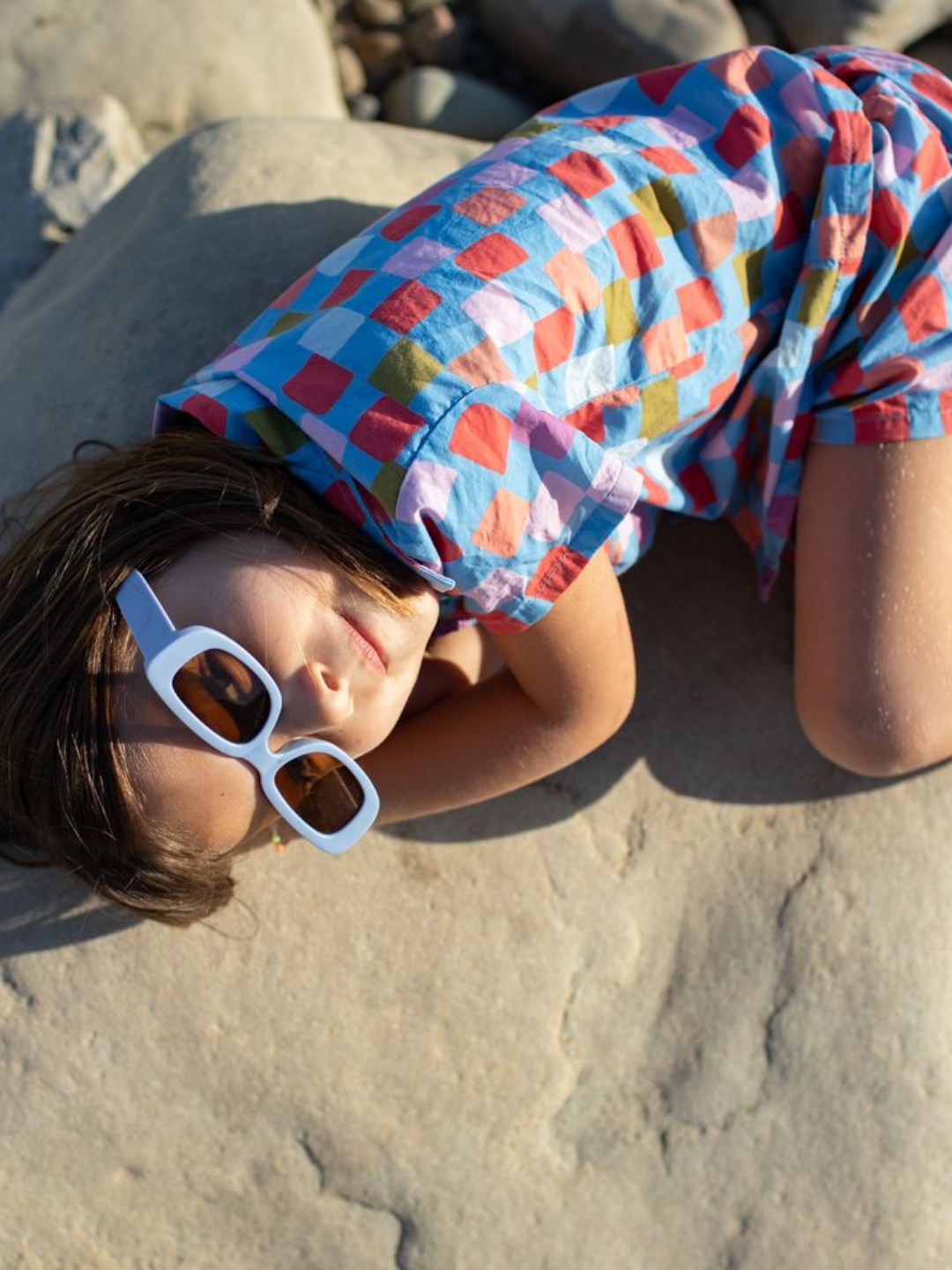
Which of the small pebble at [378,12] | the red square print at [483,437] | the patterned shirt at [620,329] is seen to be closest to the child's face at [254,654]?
the patterned shirt at [620,329]

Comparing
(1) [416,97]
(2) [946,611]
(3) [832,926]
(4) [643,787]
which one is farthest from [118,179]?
(3) [832,926]

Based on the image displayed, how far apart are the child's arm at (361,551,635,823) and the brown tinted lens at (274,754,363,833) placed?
0.61 feet

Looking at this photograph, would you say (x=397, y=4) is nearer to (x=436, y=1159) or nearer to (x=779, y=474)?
(x=779, y=474)

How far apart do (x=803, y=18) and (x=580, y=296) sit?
74.2 inches

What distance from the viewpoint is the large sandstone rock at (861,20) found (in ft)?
9.35

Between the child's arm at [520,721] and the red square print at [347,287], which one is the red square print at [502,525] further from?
the red square print at [347,287]

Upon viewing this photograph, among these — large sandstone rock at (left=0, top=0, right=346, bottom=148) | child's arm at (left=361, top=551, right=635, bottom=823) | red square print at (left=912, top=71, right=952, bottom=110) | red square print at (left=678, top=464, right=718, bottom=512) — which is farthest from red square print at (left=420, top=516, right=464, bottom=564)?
large sandstone rock at (left=0, top=0, right=346, bottom=148)

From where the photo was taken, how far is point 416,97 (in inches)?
118

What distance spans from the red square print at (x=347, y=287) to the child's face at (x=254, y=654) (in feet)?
1.05

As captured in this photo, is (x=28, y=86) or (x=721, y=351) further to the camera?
(x=28, y=86)

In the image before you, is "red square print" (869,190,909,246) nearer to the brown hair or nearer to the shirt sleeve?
the shirt sleeve

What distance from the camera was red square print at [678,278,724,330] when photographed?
165 cm

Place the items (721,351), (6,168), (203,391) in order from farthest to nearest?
(6,168) < (721,351) < (203,391)

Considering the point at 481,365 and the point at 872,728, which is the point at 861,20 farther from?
the point at 481,365
